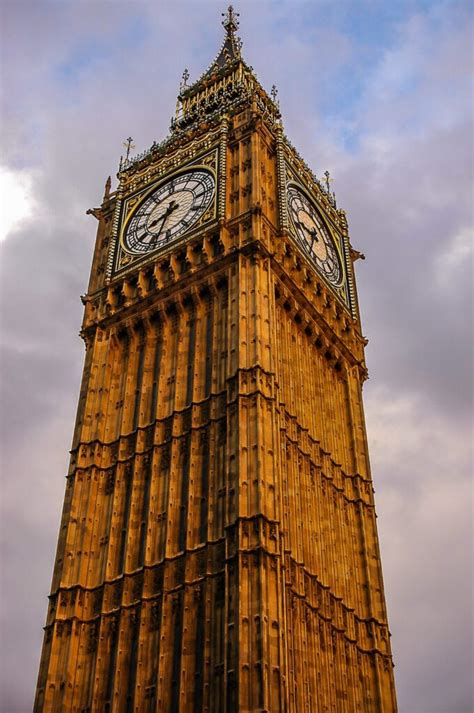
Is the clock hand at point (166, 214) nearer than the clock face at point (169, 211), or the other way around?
the clock face at point (169, 211)

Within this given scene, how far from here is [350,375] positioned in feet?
138

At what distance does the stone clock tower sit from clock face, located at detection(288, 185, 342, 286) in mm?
158

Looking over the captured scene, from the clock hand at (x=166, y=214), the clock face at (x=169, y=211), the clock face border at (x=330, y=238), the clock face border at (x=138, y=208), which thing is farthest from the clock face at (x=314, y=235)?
the clock hand at (x=166, y=214)

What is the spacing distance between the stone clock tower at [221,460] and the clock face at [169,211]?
0.11 meters

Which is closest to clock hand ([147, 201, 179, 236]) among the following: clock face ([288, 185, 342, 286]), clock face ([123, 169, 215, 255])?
clock face ([123, 169, 215, 255])

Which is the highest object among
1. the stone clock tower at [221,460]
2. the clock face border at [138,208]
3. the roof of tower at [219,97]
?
the roof of tower at [219,97]

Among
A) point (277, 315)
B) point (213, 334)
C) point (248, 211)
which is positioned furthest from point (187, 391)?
point (248, 211)

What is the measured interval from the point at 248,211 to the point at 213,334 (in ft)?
20.5

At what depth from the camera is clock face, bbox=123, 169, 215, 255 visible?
42.5 metres

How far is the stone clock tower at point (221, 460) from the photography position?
2850cm

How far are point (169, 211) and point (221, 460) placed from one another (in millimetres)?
15394

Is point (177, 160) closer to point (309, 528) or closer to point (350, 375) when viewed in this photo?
point (350, 375)

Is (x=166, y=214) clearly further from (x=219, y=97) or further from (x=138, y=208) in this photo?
(x=219, y=97)

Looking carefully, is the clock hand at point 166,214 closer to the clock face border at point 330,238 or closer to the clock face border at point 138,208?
the clock face border at point 138,208
